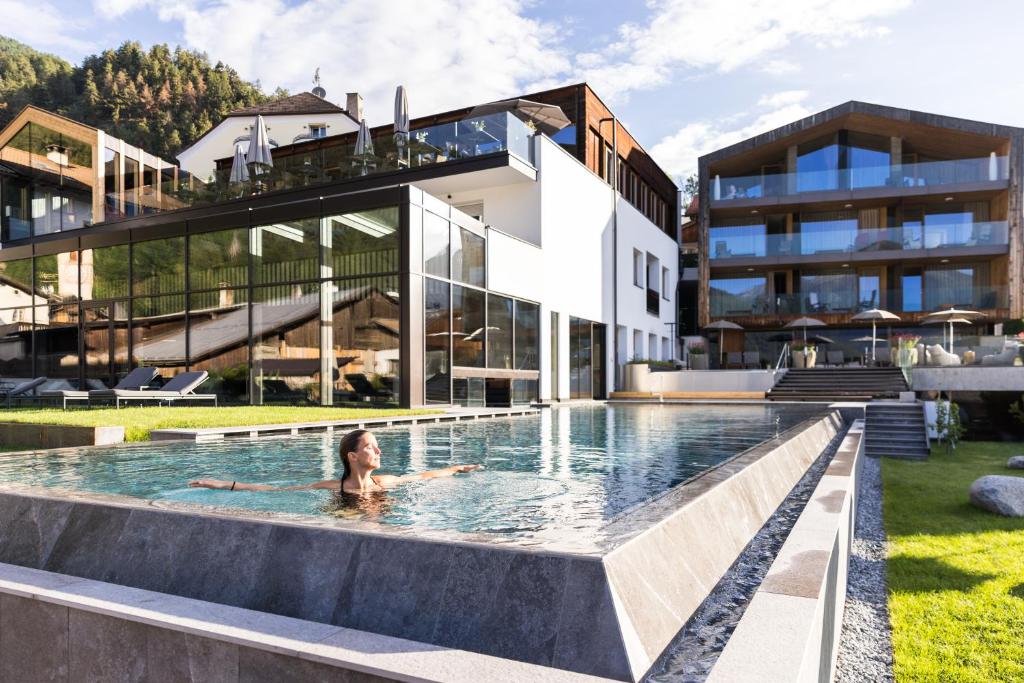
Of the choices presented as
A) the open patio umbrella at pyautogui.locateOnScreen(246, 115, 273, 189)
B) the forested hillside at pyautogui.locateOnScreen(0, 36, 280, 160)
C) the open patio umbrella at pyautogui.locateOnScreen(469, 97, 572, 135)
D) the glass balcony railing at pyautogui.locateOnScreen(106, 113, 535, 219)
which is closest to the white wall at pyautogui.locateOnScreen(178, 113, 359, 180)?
the forested hillside at pyautogui.locateOnScreen(0, 36, 280, 160)

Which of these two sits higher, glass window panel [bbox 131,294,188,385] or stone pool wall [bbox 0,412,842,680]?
glass window panel [bbox 131,294,188,385]

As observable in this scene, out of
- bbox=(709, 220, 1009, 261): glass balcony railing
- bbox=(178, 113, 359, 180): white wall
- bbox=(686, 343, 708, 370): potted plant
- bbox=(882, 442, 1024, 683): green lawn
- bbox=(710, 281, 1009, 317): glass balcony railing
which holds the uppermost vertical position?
bbox=(178, 113, 359, 180): white wall

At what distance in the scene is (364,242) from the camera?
14.5 meters

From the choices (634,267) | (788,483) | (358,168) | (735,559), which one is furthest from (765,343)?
(735,559)

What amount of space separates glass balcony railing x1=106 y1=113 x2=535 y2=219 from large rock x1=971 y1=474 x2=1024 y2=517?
12.1 m

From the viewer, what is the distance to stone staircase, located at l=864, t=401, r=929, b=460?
13.7 m

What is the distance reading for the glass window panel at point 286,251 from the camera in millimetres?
15062

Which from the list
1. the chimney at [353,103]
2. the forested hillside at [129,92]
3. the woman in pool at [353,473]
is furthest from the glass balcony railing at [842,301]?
the forested hillside at [129,92]

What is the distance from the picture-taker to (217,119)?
168 ft

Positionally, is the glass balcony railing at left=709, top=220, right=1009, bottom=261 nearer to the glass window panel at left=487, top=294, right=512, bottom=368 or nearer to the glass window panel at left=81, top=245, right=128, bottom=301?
the glass window panel at left=487, top=294, right=512, bottom=368

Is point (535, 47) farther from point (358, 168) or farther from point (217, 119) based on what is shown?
point (217, 119)

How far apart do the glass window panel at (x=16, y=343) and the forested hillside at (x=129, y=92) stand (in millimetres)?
29788

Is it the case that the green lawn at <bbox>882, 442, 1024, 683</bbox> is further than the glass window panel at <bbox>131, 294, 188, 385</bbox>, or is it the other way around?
the glass window panel at <bbox>131, 294, 188, 385</bbox>

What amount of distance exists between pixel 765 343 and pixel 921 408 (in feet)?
49.8
